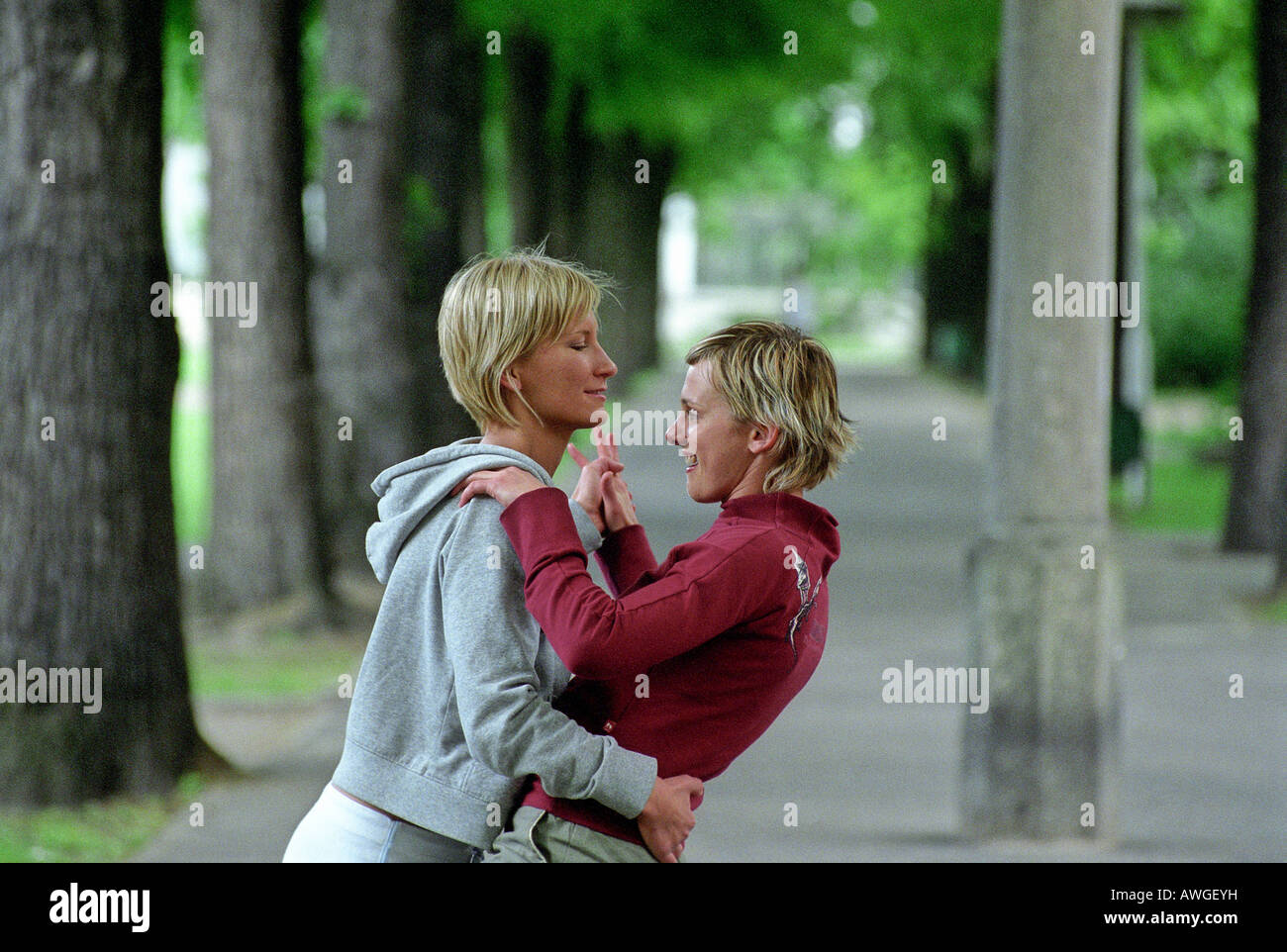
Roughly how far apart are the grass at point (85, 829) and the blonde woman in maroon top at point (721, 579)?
3895 millimetres

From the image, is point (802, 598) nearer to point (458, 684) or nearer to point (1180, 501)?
point (458, 684)

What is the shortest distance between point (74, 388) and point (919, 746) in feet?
12.7

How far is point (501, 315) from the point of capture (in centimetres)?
238

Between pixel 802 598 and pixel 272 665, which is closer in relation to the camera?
pixel 802 598

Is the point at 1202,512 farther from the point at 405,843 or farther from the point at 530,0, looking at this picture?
the point at 405,843

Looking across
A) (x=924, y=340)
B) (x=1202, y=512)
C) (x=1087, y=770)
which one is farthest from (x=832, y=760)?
(x=924, y=340)

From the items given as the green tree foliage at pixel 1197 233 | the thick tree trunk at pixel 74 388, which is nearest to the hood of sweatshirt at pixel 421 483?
the thick tree trunk at pixel 74 388

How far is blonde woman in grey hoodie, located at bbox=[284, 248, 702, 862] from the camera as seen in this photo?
2.33 m

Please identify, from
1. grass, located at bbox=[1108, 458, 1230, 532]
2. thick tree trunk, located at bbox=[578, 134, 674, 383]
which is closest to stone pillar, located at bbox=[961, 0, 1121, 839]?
grass, located at bbox=[1108, 458, 1230, 532]

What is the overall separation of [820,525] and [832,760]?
17.1 ft

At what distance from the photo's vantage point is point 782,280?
243 ft

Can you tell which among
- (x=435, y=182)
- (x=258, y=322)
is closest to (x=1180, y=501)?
(x=435, y=182)
